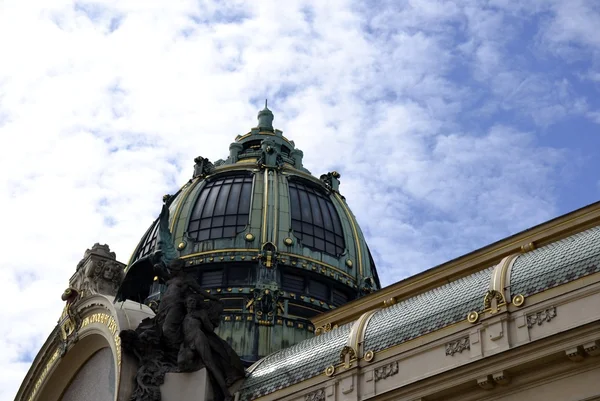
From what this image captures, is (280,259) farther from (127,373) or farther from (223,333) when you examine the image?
(127,373)

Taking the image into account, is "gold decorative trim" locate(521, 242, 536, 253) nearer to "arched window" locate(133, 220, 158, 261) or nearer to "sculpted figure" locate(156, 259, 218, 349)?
"sculpted figure" locate(156, 259, 218, 349)

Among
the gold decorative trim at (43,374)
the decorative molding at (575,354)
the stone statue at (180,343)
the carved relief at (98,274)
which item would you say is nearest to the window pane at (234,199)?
the carved relief at (98,274)

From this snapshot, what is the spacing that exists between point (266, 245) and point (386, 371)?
1956 centimetres

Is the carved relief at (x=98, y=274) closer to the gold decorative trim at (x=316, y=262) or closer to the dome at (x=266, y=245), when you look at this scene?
the dome at (x=266, y=245)

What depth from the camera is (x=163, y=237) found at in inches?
1240

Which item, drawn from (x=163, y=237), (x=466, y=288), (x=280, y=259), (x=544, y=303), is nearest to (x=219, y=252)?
(x=280, y=259)

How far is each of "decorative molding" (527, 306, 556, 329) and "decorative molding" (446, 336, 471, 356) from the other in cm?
145

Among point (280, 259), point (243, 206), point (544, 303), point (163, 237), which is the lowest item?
point (544, 303)

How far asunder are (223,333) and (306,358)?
47.9 ft

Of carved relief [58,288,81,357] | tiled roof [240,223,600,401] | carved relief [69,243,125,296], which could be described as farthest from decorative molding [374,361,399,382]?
carved relief [69,243,125,296]

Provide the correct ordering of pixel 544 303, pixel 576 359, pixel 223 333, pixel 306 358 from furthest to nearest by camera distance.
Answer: pixel 223 333
pixel 306 358
pixel 544 303
pixel 576 359

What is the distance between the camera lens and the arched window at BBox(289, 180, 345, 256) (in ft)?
151

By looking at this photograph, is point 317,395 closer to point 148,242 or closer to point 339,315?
point 339,315

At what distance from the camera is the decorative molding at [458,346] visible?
912 inches
